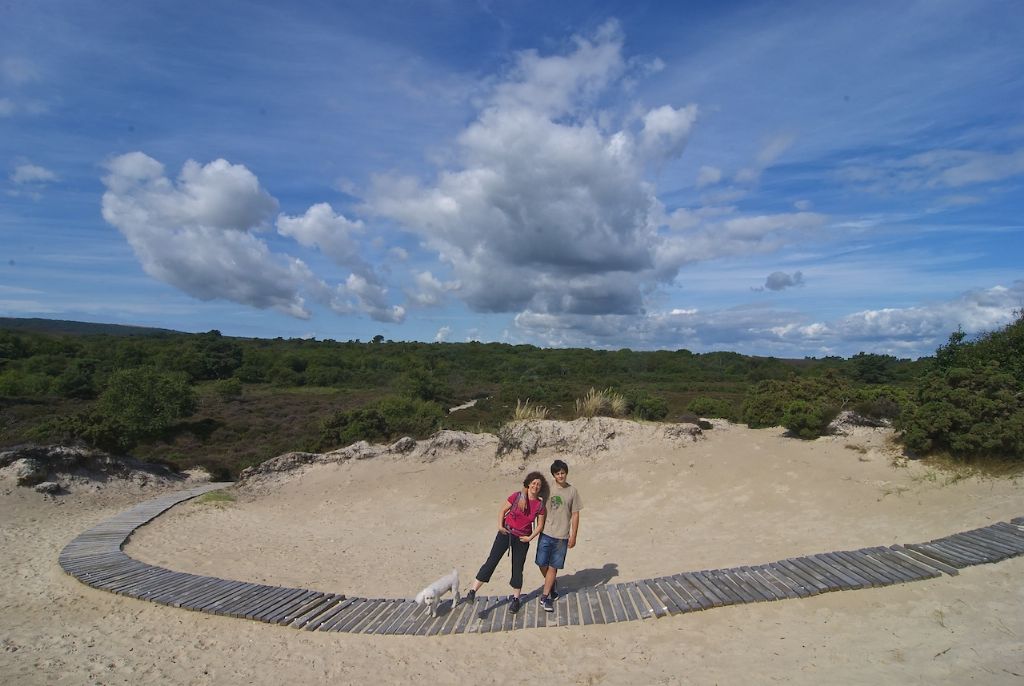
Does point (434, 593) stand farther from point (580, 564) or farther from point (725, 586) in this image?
point (580, 564)

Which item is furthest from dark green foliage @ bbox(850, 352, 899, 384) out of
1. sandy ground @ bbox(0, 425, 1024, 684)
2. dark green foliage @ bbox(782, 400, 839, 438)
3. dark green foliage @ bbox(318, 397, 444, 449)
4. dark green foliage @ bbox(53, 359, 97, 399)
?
dark green foliage @ bbox(53, 359, 97, 399)

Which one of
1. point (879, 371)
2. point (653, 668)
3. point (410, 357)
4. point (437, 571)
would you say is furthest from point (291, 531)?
point (410, 357)

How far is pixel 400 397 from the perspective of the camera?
845 inches

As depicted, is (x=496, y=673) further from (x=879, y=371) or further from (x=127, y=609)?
(x=879, y=371)

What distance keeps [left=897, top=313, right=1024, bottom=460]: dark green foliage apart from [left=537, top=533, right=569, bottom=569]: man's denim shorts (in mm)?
8048

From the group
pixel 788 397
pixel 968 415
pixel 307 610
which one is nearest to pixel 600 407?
pixel 788 397

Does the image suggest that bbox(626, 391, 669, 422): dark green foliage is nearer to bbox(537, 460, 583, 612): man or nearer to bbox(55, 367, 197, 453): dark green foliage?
bbox(537, 460, 583, 612): man

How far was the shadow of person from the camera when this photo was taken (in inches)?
306

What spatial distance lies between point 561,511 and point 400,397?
15968mm

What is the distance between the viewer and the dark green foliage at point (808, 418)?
13422 mm

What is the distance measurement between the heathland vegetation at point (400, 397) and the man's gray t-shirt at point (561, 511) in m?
7.97

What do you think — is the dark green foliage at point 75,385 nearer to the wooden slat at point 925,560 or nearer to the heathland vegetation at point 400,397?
the heathland vegetation at point 400,397

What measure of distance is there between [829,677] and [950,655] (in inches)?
40.9

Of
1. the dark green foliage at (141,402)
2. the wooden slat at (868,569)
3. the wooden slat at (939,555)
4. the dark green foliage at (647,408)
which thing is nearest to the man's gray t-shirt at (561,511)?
the wooden slat at (868,569)
